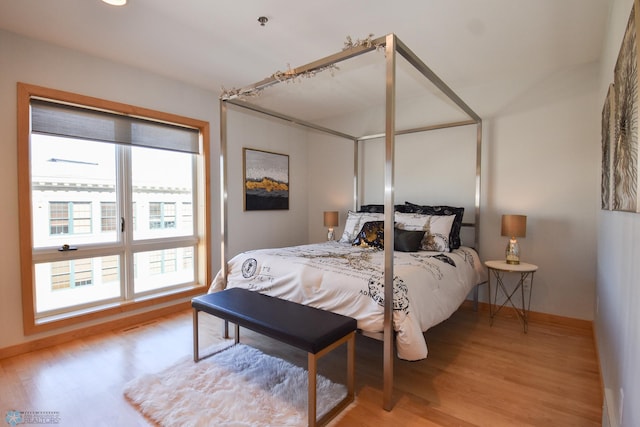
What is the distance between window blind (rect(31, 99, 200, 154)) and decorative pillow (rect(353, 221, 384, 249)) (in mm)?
2089

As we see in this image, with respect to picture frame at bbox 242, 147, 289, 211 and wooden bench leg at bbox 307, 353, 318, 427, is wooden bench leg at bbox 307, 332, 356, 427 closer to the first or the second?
wooden bench leg at bbox 307, 353, 318, 427

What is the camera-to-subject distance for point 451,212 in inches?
133

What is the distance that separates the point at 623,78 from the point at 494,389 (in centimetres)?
183

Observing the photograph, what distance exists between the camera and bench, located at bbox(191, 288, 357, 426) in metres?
1.67

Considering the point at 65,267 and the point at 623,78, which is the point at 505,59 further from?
the point at 65,267

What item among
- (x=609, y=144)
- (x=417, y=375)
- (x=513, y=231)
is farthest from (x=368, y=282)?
(x=513, y=231)

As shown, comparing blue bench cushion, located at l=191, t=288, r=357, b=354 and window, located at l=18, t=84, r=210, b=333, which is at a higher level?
window, located at l=18, t=84, r=210, b=333

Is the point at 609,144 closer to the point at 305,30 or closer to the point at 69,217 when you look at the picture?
the point at 305,30

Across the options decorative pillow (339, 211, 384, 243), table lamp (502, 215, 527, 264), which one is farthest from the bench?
table lamp (502, 215, 527, 264)

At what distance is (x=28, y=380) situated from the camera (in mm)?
2117

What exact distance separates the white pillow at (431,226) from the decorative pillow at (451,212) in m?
0.07

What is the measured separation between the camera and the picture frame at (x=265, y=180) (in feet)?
13.8

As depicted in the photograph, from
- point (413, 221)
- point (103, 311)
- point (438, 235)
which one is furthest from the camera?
point (413, 221)

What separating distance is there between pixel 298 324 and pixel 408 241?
5.33 feet
